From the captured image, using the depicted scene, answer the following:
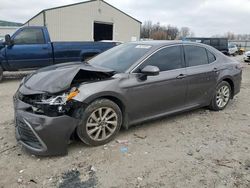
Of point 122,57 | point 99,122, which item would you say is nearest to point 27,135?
point 99,122

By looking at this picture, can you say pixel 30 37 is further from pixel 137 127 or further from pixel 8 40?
pixel 137 127

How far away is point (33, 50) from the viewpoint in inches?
352

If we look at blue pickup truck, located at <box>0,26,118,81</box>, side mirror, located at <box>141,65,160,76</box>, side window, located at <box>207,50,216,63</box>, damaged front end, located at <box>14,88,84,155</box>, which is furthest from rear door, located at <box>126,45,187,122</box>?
blue pickup truck, located at <box>0,26,118,81</box>

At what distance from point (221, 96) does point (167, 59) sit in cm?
186

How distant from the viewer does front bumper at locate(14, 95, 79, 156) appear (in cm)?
320

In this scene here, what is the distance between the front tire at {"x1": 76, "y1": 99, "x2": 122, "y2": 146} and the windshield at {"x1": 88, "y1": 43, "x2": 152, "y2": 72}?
2.37 feet

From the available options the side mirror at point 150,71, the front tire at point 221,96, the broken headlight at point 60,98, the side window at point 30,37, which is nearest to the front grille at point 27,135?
the broken headlight at point 60,98

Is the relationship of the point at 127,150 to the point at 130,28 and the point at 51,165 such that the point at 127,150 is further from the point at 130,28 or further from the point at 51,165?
the point at 130,28

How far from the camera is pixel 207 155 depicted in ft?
11.8

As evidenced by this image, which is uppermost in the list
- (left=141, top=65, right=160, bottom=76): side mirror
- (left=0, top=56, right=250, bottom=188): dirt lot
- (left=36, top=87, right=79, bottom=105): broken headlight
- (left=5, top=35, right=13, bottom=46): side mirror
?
(left=5, top=35, right=13, bottom=46): side mirror

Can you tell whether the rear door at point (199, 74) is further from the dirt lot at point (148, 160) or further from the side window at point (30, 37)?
the side window at point (30, 37)

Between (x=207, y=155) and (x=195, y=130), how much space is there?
3.05 ft

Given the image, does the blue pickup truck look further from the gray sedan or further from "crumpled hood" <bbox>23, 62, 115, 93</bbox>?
"crumpled hood" <bbox>23, 62, 115, 93</bbox>

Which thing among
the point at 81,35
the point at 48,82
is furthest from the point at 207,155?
the point at 81,35
